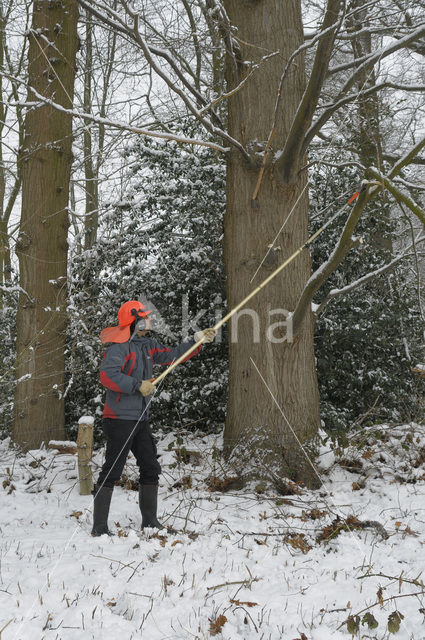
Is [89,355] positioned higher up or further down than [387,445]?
higher up

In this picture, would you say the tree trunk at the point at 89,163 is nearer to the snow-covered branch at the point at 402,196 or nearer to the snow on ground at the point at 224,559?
the snow on ground at the point at 224,559

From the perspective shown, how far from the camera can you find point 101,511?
13.2ft

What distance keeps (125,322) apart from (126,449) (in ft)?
3.30

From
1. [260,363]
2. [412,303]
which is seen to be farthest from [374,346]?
[260,363]

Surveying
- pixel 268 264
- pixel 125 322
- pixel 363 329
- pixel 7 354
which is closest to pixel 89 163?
pixel 7 354

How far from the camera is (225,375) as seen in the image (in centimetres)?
705

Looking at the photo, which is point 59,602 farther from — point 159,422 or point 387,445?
point 159,422

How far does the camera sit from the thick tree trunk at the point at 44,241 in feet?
22.2

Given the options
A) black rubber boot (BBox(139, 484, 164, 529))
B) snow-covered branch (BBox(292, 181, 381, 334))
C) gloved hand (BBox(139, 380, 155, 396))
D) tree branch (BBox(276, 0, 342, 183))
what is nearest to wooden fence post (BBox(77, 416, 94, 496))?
black rubber boot (BBox(139, 484, 164, 529))

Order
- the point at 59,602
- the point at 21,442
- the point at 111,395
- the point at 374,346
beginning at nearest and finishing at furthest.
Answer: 1. the point at 59,602
2. the point at 111,395
3. the point at 21,442
4. the point at 374,346

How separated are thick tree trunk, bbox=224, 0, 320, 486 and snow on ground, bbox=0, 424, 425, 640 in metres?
0.45

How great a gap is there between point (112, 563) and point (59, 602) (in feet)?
1.87

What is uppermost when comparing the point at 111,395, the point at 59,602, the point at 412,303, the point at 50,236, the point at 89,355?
the point at 50,236

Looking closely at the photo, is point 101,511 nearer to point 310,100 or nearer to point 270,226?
point 270,226
